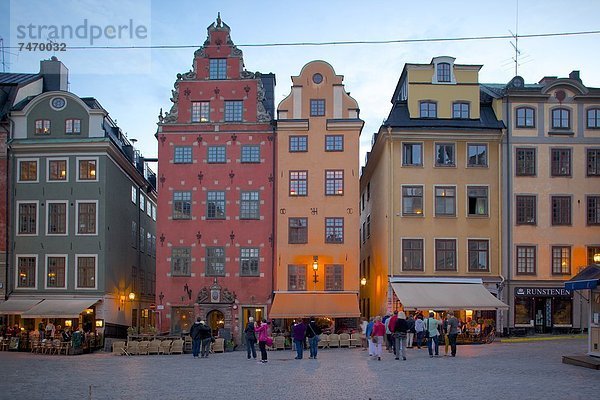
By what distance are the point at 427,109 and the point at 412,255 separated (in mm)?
8729

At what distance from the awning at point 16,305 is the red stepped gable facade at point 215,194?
726 cm

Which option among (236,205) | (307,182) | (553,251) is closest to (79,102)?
(236,205)

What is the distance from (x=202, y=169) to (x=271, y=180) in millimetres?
4179

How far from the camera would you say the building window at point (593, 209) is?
45.3 m

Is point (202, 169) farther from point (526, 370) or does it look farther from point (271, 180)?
point (526, 370)

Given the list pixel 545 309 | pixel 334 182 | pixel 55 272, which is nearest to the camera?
pixel 545 309

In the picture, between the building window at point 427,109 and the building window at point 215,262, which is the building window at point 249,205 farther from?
the building window at point 427,109

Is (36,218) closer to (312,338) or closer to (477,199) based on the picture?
(312,338)

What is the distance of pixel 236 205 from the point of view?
4622 centimetres

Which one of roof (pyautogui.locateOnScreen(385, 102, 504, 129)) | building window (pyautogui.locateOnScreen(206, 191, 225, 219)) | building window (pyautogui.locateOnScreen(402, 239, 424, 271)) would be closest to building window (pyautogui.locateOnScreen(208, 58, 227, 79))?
building window (pyautogui.locateOnScreen(206, 191, 225, 219))

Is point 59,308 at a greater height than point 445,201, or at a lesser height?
lesser

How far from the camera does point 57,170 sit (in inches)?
1841

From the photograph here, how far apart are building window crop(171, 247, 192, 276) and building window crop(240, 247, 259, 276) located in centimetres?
306

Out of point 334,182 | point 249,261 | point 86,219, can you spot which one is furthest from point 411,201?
point 86,219
